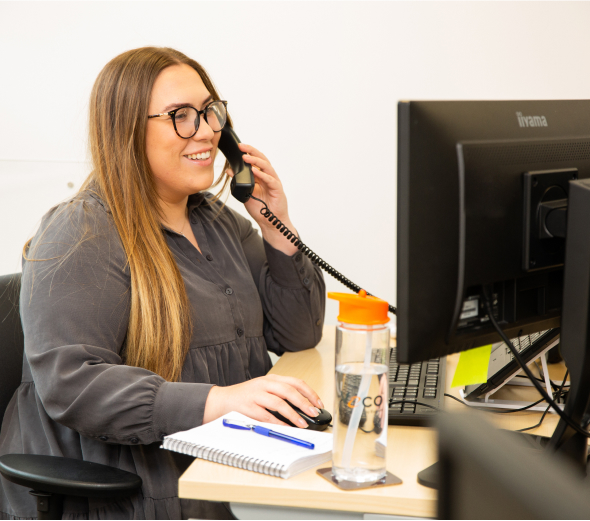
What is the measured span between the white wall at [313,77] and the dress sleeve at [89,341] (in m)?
0.89

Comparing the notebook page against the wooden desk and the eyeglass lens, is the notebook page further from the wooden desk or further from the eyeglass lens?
the eyeglass lens

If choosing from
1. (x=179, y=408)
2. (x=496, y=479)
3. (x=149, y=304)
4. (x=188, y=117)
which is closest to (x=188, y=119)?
(x=188, y=117)

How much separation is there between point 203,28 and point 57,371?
142 cm

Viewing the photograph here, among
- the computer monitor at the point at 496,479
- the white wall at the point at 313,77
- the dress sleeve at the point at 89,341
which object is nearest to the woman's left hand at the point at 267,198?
the dress sleeve at the point at 89,341

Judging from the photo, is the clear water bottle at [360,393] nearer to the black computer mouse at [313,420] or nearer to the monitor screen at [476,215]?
the monitor screen at [476,215]

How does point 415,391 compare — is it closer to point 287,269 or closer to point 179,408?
point 179,408

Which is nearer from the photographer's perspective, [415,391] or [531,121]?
→ [531,121]

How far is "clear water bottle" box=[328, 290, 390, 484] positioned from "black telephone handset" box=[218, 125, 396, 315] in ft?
2.49

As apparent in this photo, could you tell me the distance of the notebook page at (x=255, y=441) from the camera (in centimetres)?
80

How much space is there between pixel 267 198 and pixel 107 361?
0.64 m

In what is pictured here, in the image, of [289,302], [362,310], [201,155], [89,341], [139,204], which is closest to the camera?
[362,310]

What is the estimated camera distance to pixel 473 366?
846 millimetres

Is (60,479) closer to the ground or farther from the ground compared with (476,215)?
closer to the ground

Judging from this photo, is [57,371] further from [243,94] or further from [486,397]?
[243,94]
